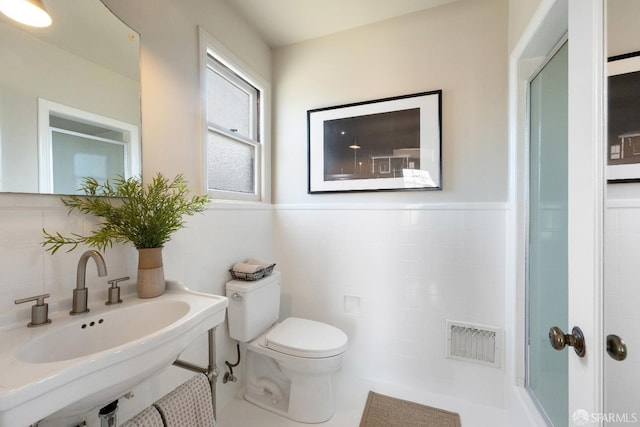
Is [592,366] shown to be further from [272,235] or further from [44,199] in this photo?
[272,235]

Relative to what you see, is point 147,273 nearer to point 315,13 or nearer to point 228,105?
point 228,105

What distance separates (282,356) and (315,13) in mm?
2102

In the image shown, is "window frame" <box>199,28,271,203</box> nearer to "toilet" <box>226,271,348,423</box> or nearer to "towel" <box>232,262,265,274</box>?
"towel" <box>232,262,265,274</box>

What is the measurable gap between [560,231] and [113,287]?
1721 millimetres

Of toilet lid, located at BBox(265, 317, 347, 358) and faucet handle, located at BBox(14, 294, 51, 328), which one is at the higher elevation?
faucet handle, located at BBox(14, 294, 51, 328)

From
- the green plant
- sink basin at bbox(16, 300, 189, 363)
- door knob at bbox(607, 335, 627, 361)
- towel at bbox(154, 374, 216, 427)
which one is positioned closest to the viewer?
door knob at bbox(607, 335, 627, 361)

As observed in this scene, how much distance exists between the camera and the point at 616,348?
0.63 metres

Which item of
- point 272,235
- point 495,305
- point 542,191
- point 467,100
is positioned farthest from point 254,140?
point 495,305

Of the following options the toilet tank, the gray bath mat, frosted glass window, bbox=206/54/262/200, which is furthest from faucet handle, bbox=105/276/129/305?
the gray bath mat

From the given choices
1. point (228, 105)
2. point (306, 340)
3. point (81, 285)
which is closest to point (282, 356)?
point (306, 340)

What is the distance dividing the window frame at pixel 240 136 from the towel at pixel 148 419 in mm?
1000

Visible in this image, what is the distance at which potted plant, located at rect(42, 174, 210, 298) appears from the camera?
97 cm

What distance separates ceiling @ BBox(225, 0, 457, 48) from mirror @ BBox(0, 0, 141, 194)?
0.89 meters

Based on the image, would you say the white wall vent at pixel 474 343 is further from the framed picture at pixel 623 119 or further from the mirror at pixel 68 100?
the mirror at pixel 68 100
